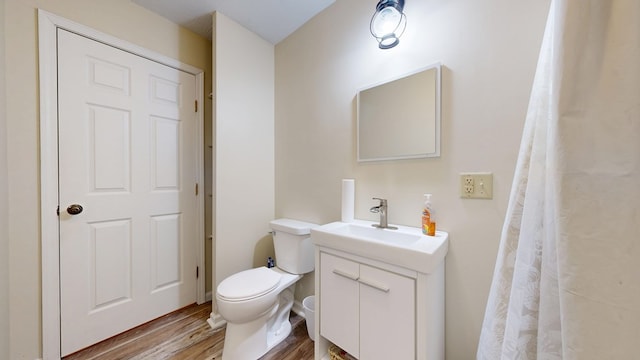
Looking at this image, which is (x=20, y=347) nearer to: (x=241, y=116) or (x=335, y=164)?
(x=241, y=116)

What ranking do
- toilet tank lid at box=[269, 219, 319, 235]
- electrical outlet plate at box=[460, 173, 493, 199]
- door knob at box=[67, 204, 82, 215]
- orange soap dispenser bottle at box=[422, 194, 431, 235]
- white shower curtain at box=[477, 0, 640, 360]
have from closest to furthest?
white shower curtain at box=[477, 0, 640, 360]
electrical outlet plate at box=[460, 173, 493, 199]
orange soap dispenser bottle at box=[422, 194, 431, 235]
door knob at box=[67, 204, 82, 215]
toilet tank lid at box=[269, 219, 319, 235]

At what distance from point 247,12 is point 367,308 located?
2164 millimetres

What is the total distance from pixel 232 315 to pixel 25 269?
1.18 metres

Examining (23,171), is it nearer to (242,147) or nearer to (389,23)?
(242,147)

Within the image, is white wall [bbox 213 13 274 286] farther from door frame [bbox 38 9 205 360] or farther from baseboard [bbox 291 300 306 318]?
door frame [bbox 38 9 205 360]

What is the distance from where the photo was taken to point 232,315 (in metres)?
1.27

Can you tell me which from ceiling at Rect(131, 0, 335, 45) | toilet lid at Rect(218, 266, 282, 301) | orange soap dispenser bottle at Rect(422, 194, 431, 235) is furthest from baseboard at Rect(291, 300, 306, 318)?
ceiling at Rect(131, 0, 335, 45)

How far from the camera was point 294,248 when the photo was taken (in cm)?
165

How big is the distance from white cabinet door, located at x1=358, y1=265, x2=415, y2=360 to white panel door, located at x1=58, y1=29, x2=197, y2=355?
161 centimetres

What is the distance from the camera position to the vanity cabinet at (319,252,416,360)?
0.94 metres

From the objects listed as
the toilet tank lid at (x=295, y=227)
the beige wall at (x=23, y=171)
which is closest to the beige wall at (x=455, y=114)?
the toilet tank lid at (x=295, y=227)

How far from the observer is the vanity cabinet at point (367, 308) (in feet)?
3.08

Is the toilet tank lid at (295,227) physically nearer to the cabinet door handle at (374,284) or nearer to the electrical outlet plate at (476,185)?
the cabinet door handle at (374,284)

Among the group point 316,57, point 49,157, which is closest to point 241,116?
point 316,57
